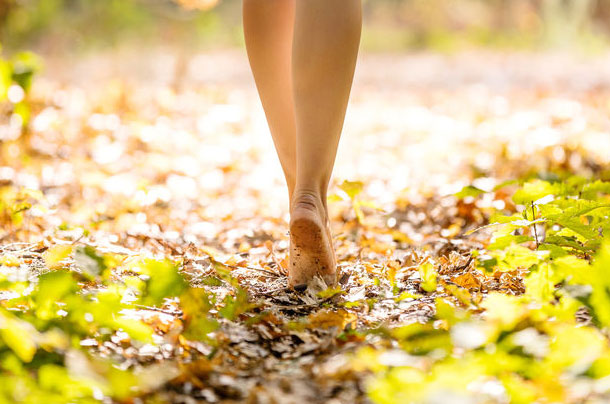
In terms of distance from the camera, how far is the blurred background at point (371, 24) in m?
8.96

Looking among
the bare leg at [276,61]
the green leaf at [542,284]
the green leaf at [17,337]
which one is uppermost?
the bare leg at [276,61]

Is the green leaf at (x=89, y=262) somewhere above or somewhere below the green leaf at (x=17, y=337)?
above

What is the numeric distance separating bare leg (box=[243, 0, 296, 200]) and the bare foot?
215mm

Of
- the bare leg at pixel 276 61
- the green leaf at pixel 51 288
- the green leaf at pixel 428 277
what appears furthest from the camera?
the bare leg at pixel 276 61

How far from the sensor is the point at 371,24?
14.4 m

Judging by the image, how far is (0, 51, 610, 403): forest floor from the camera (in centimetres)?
115

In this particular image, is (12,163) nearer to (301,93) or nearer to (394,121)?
(301,93)

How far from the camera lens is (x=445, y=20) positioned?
14031 millimetres

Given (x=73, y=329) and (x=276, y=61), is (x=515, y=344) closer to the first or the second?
(x=73, y=329)

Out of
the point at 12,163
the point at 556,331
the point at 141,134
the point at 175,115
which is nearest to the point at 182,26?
the point at 175,115

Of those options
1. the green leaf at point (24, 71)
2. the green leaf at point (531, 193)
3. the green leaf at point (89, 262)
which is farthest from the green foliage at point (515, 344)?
the green leaf at point (24, 71)

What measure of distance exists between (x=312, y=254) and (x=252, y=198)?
1.72 metres

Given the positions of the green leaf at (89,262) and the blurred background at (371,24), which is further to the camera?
the blurred background at (371,24)

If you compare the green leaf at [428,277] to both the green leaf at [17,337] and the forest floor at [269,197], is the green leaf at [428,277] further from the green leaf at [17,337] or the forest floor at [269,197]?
the green leaf at [17,337]
